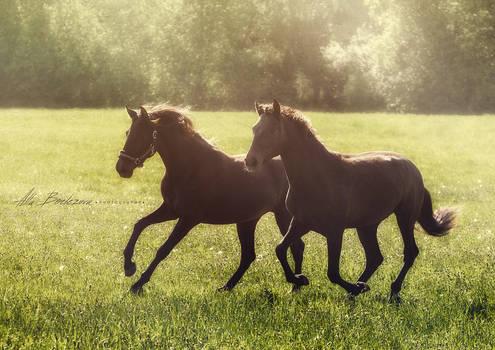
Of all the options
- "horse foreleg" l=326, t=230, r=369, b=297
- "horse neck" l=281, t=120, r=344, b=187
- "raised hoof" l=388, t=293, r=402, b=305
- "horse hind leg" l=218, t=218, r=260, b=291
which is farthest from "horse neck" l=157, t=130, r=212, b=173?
"raised hoof" l=388, t=293, r=402, b=305

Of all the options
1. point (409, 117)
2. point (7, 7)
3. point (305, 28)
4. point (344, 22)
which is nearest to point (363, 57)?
point (305, 28)

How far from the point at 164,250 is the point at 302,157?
74.2 inches

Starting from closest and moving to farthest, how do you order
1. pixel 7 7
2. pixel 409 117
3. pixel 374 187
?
pixel 374 187 → pixel 409 117 → pixel 7 7

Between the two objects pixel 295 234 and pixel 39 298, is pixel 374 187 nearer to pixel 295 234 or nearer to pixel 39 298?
pixel 295 234

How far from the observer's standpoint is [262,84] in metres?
54.3

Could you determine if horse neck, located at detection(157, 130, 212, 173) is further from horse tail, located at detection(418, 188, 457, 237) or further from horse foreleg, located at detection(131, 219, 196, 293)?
horse tail, located at detection(418, 188, 457, 237)

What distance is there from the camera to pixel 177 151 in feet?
22.4

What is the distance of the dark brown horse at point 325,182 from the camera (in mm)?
5820

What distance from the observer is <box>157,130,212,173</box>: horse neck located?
22.3 feet

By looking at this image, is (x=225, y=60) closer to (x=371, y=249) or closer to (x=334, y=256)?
(x=371, y=249)

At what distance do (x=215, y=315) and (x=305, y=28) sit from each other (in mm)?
53138

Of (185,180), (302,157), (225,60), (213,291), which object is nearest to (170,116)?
(185,180)

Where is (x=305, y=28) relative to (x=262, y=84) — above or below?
above

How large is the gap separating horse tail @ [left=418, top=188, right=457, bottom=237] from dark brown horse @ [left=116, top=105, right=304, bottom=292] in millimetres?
1972
